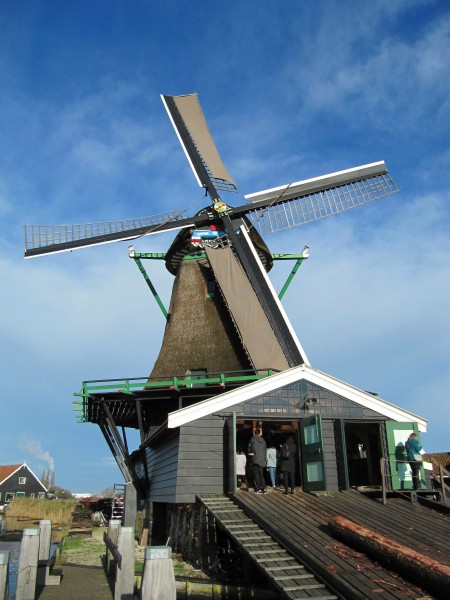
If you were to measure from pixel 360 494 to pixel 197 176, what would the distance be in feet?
50.3

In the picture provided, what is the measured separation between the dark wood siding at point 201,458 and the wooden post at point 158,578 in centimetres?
770

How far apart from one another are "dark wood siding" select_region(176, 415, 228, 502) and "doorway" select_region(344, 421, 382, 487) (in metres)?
3.80

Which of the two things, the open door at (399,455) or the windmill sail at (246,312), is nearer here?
the open door at (399,455)

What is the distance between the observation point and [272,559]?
7.08 metres

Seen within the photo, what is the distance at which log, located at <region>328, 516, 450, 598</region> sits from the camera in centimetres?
554

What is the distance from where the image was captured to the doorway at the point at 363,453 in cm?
1430

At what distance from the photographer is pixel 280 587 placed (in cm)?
616

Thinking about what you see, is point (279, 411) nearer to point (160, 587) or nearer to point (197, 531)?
point (197, 531)

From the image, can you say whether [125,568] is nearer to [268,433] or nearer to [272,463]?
[272,463]

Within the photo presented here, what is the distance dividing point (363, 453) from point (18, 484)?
56.8 m

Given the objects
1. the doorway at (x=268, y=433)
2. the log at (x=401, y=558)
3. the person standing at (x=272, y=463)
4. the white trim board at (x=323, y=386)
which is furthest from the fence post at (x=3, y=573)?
the doorway at (x=268, y=433)

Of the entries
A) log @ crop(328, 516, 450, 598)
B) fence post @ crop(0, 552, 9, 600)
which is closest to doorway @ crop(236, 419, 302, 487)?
log @ crop(328, 516, 450, 598)

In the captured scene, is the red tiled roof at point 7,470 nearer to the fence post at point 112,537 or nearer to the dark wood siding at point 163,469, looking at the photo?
the dark wood siding at point 163,469

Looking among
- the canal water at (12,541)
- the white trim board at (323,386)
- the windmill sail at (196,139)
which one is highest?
the windmill sail at (196,139)
